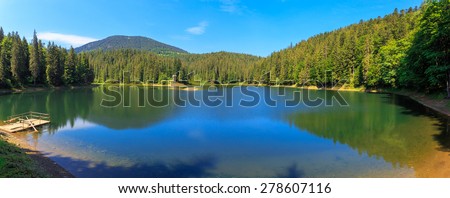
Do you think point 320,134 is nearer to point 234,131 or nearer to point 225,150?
point 234,131

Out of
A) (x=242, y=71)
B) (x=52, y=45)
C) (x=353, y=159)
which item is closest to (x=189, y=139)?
(x=353, y=159)

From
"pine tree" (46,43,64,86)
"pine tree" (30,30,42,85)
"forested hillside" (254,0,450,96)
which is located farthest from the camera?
"pine tree" (46,43,64,86)

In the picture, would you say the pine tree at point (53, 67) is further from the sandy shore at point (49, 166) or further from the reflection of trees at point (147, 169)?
the reflection of trees at point (147, 169)

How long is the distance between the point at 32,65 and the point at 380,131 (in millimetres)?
81788

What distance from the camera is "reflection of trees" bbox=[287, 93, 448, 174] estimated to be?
1683cm

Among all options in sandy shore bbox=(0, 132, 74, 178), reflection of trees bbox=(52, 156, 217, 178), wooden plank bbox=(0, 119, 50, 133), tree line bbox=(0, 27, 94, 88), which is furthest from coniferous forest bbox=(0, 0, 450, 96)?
wooden plank bbox=(0, 119, 50, 133)

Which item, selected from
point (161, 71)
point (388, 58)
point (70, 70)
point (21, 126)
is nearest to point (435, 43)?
point (388, 58)

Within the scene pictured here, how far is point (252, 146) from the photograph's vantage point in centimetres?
1934

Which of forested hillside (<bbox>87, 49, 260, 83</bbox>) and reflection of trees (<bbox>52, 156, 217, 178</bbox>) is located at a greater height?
forested hillside (<bbox>87, 49, 260, 83</bbox>)

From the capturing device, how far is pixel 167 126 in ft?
88.7

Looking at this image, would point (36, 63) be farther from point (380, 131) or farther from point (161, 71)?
point (161, 71)

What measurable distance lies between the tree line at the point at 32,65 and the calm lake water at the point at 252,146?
1781 inches

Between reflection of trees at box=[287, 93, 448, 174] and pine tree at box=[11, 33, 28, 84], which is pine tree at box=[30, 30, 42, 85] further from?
reflection of trees at box=[287, 93, 448, 174]

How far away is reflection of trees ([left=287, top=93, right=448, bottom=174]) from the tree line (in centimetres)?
6598
